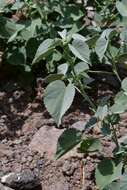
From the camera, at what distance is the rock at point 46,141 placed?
2.51 m

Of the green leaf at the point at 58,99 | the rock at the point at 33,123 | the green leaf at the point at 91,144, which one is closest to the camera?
the green leaf at the point at 58,99

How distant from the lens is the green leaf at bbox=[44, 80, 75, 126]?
199 centimetres

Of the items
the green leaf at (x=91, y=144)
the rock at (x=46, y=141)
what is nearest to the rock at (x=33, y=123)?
the rock at (x=46, y=141)

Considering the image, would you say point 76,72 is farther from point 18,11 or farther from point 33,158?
point 18,11

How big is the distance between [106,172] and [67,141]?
18 cm

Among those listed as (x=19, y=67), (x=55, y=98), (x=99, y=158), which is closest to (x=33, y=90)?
(x=19, y=67)

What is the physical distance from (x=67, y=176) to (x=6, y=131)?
0.41m

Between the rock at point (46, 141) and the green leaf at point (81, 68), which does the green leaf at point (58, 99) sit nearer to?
the green leaf at point (81, 68)

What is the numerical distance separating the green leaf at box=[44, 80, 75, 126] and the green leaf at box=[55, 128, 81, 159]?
0.69 feet

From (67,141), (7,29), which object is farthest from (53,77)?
(7,29)

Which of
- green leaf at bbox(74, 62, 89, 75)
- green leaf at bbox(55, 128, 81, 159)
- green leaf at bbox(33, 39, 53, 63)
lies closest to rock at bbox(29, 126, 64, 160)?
green leaf at bbox(55, 128, 81, 159)

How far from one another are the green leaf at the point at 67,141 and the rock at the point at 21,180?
18 centimetres

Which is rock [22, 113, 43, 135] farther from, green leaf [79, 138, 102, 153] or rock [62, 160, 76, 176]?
green leaf [79, 138, 102, 153]

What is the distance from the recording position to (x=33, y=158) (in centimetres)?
250
